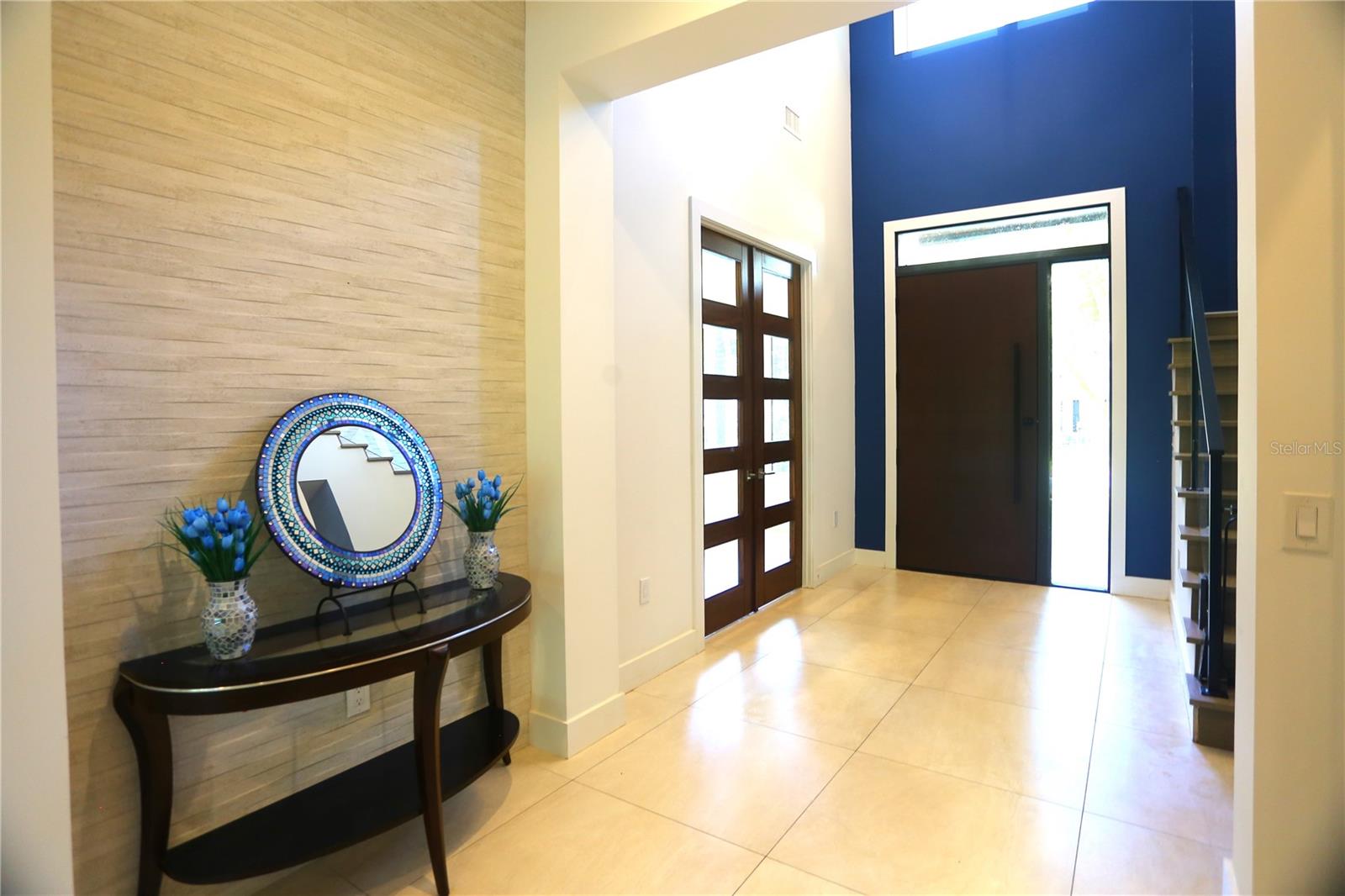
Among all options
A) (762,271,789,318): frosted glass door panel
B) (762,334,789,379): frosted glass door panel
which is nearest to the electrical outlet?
(762,334,789,379): frosted glass door panel

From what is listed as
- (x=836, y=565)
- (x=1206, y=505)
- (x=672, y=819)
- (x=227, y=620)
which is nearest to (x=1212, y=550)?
(x=1206, y=505)

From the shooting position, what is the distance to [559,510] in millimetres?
2496

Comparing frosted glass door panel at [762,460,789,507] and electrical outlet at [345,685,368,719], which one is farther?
frosted glass door panel at [762,460,789,507]

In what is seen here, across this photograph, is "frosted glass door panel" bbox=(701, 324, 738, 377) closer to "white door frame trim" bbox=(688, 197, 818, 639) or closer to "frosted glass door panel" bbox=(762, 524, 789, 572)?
"white door frame trim" bbox=(688, 197, 818, 639)

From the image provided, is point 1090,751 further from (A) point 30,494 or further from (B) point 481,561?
(A) point 30,494

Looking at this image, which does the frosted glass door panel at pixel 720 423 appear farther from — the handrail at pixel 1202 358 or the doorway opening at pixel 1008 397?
the handrail at pixel 1202 358

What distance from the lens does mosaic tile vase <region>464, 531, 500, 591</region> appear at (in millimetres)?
2156

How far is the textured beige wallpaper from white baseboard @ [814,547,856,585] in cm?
298

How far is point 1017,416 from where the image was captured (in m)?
4.79

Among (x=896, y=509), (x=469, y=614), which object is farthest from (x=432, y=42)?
(x=896, y=509)

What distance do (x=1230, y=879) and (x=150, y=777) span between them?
99.8 inches

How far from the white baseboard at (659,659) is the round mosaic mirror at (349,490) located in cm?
124

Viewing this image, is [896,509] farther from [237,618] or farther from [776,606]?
[237,618]

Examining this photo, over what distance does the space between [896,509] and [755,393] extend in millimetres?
1873
